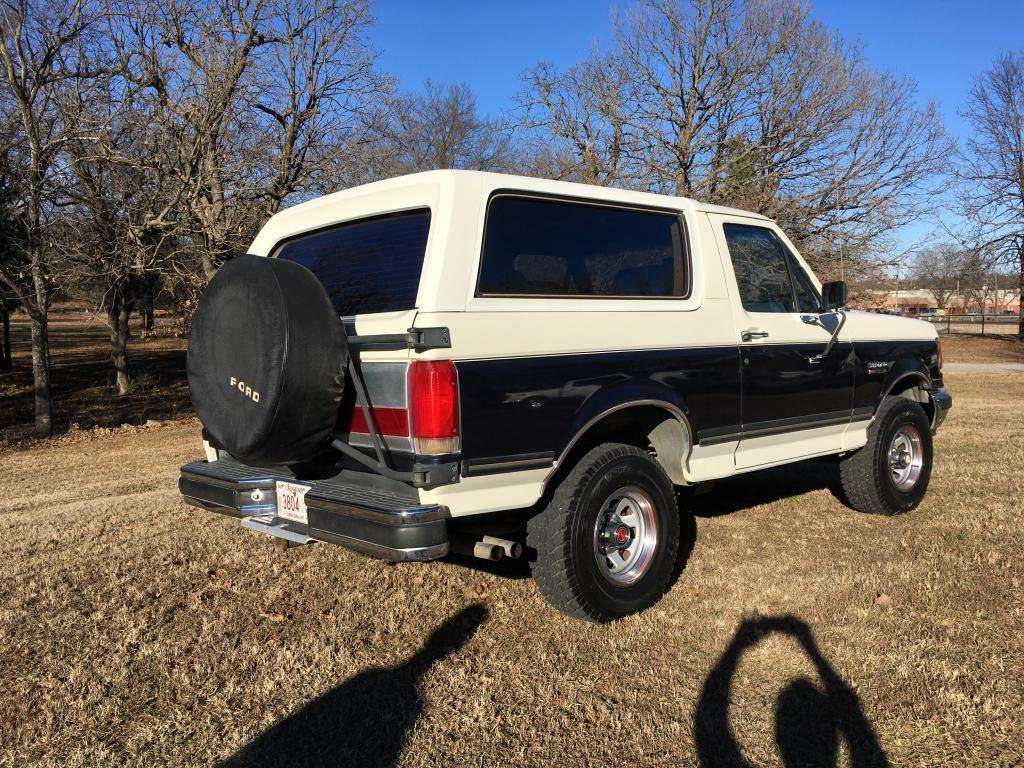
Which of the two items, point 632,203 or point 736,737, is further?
point 632,203

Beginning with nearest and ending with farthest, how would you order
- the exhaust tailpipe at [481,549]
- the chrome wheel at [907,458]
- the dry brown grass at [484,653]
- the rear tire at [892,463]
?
the dry brown grass at [484,653], the exhaust tailpipe at [481,549], the rear tire at [892,463], the chrome wheel at [907,458]

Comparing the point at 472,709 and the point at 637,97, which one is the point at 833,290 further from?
the point at 637,97

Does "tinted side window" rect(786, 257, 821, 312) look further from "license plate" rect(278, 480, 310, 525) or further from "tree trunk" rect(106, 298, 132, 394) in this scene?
"tree trunk" rect(106, 298, 132, 394)

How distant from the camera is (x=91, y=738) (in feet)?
9.62

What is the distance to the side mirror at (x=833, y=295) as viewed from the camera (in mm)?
5074

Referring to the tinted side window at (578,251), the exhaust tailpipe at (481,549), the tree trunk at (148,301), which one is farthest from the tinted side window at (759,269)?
the tree trunk at (148,301)

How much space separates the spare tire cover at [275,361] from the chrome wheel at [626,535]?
1.44 m

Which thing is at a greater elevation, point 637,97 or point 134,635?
point 637,97

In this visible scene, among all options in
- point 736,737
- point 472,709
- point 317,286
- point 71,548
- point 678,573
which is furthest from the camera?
point 71,548

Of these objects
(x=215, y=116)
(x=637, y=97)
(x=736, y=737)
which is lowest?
(x=736, y=737)

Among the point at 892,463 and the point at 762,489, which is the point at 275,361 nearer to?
the point at 892,463

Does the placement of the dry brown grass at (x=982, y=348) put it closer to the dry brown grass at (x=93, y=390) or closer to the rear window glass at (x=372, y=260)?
the dry brown grass at (x=93, y=390)

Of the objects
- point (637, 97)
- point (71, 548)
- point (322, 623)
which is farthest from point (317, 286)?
point (637, 97)

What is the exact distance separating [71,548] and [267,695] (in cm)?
256
